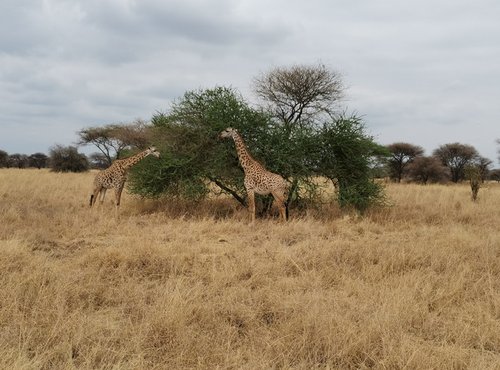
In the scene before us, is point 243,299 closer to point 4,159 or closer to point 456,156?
point 456,156

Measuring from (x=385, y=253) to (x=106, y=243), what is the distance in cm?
431

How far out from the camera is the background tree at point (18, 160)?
57.0 m

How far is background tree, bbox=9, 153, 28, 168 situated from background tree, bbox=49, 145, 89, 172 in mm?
25035

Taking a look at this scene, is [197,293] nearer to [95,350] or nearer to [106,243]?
[95,350]

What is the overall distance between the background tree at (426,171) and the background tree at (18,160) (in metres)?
47.3

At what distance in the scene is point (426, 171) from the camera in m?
29.6

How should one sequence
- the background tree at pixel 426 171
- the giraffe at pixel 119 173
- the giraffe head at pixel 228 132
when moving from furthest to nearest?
the background tree at pixel 426 171 → the giraffe at pixel 119 173 → the giraffe head at pixel 228 132

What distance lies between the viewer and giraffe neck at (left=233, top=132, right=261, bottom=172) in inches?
404

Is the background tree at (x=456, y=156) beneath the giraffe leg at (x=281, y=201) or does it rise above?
above

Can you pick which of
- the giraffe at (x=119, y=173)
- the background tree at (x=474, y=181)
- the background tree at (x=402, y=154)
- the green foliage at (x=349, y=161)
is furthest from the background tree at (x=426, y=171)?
the giraffe at (x=119, y=173)

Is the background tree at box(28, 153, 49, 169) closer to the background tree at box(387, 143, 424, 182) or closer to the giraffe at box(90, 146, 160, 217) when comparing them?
the background tree at box(387, 143, 424, 182)

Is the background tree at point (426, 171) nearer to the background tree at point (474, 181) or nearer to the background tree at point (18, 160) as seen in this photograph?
the background tree at point (474, 181)

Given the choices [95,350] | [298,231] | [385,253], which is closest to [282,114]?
[298,231]

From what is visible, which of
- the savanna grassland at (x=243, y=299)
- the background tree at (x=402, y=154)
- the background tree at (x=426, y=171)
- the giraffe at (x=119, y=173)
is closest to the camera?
the savanna grassland at (x=243, y=299)
